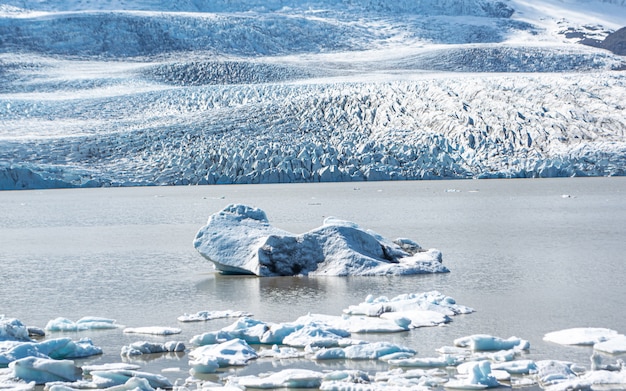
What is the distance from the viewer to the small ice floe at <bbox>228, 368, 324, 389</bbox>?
3824mm

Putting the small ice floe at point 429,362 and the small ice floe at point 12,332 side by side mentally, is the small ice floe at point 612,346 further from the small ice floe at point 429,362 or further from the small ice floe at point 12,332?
the small ice floe at point 12,332

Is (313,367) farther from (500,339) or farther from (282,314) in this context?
(282,314)

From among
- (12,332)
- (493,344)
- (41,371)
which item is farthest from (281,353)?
(12,332)

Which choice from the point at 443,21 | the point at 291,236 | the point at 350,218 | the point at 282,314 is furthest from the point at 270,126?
the point at 443,21

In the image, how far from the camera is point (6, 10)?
51.8m

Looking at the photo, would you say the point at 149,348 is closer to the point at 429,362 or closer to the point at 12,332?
the point at 12,332

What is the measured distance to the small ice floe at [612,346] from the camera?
429 cm

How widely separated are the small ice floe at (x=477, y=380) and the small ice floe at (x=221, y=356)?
3.46 ft

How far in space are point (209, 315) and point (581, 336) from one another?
2177 millimetres

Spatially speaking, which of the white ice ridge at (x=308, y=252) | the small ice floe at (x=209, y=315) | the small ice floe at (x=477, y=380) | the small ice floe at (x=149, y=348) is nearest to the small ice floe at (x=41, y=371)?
the small ice floe at (x=149, y=348)

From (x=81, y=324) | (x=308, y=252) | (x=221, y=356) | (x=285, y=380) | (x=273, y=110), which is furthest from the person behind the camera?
(x=273, y=110)

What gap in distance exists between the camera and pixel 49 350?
172 inches

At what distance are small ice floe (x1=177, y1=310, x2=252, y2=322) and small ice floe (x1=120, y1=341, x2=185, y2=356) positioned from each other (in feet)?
2.68

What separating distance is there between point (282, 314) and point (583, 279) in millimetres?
2385
